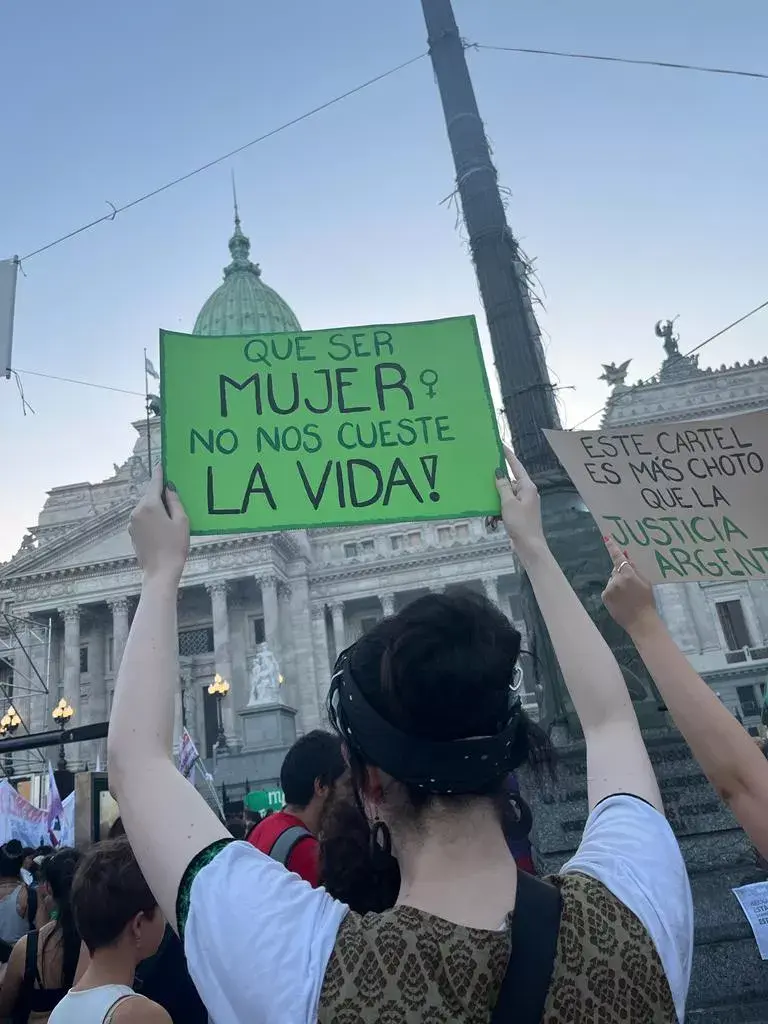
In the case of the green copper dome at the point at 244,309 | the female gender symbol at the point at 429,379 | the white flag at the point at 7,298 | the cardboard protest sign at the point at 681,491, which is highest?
the green copper dome at the point at 244,309

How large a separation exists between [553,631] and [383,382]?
5.55 ft

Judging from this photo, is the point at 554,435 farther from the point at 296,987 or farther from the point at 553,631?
the point at 296,987

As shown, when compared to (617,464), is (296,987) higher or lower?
lower

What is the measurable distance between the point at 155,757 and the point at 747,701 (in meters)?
36.3

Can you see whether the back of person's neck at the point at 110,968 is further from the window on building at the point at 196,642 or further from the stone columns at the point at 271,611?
the window on building at the point at 196,642

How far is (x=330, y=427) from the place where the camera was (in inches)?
125

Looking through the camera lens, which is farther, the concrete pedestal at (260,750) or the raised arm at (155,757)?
the concrete pedestal at (260,750)

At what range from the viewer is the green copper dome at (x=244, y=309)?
60.9 metres

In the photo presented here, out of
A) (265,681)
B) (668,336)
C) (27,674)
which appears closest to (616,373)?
(668,336)

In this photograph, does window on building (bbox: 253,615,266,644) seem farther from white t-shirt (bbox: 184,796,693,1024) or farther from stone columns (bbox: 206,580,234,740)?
white t-shirt (bbox: 184,796,693,1024)

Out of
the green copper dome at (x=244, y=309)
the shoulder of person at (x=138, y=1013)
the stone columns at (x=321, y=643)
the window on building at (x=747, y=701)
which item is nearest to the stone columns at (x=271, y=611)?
the stone columns at (x=321, y=643)

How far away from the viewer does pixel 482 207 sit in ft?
25.2

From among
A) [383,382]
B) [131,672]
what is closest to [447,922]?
[131,672]

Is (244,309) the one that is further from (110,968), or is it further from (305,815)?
(110,968)
